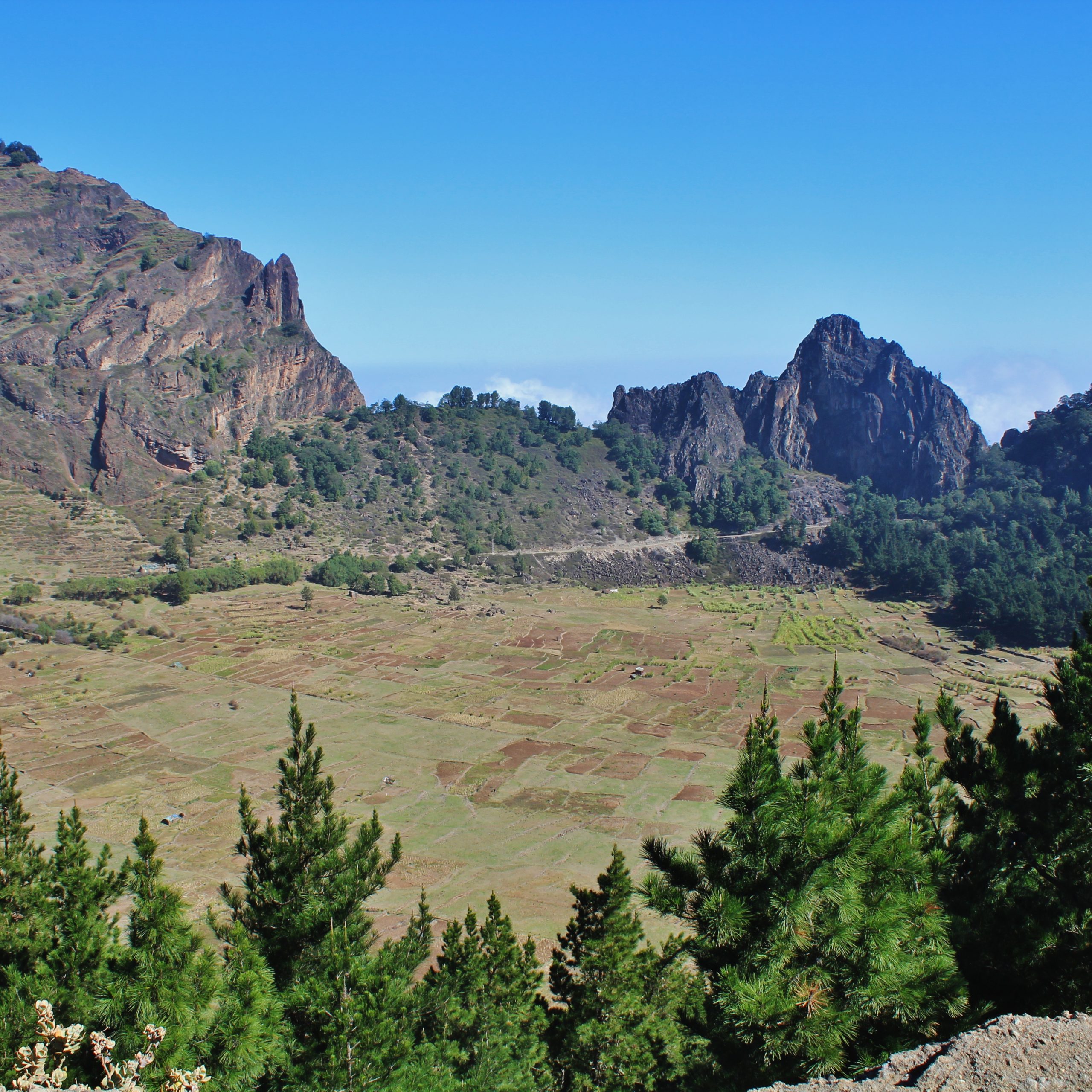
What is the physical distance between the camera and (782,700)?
68.7 meters

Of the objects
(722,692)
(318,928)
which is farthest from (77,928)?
(722,692)

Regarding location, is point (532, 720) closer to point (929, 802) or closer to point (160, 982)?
point (929, 802)

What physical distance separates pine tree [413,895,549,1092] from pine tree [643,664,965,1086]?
360 inches

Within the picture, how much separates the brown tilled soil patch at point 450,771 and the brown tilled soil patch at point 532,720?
930 centimetres

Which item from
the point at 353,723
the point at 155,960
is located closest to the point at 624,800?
the point at 353,723

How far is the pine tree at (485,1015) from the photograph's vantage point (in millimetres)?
18375

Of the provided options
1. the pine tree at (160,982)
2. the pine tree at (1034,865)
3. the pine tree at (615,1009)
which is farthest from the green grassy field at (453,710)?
the pine tree at (160,982)

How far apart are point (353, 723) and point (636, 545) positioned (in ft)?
333

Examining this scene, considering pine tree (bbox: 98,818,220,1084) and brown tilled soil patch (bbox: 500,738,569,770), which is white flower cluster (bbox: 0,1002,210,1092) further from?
brown tilled soil patch (bbox: 500,738,569,770)

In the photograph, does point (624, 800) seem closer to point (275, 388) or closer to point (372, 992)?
point (372, 992)

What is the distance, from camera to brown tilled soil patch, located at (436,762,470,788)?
52031 millimetres

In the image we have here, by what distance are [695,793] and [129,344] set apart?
428 feet

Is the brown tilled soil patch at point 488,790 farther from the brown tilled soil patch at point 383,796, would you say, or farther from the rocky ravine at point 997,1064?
the rocky ravine at point 997,1064

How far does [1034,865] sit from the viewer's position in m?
14.0
